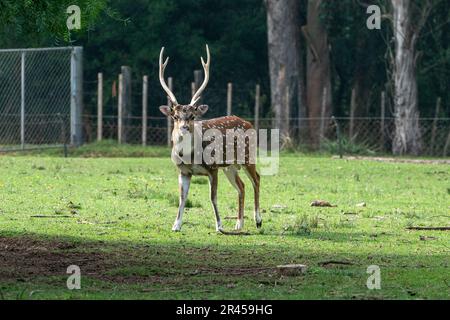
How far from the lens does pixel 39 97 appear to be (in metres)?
28.9

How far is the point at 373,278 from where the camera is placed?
1152 centimetres

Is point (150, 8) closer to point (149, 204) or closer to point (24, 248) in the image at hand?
point (149, 204)

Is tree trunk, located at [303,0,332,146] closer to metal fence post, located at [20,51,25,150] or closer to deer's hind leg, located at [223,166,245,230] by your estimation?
metal fence post, located at [20,51,25,150]

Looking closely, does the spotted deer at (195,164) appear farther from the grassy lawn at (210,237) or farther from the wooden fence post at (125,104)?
the wooden fence post at (125,104)

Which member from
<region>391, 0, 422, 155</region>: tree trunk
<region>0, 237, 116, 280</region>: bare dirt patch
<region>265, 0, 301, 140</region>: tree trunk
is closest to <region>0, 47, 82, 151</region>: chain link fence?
<region>265, 0, 301, 140</region>: tree trunk

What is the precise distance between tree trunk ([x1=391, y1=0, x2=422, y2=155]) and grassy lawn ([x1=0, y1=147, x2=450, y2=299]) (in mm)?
7717

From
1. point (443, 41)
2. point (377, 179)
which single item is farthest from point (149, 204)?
point (443, 41)

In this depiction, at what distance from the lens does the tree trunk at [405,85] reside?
1259 inches

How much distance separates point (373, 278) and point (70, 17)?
184 inches

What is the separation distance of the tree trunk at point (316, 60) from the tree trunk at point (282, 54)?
3.07 feet

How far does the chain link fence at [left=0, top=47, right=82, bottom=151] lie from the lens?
1105 inches

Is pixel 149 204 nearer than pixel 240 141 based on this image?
No

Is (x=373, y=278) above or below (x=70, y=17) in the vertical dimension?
below
